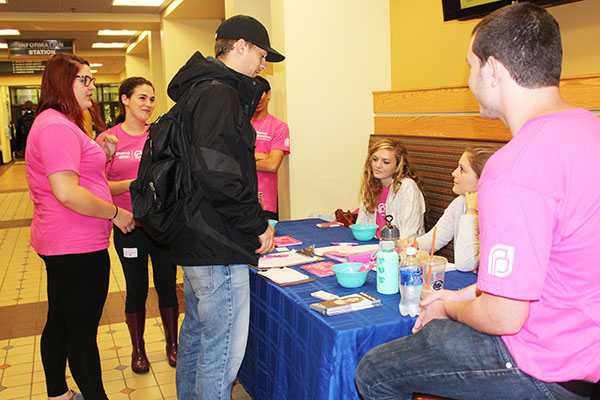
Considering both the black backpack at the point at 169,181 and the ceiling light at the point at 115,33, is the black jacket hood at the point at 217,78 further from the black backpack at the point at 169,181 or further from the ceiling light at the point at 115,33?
the ceiling light at the point at 115,33

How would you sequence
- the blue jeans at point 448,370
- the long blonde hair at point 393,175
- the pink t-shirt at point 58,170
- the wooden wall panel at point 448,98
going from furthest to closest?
the long blonde hair at point 393,175 → the wooden wall panel at point 448,98 → the pink t-shirt at point 58,170 → the blue jeans at point 448,370

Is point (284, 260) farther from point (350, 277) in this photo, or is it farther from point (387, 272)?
point (387, 272)

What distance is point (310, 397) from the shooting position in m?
1.78

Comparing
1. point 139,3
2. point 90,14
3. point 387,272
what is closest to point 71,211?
point 387,272

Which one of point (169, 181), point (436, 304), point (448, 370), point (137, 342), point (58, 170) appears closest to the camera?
point (448, 370)

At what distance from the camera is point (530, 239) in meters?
1.10

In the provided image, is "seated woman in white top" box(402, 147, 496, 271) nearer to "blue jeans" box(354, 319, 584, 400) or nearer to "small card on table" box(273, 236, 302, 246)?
"small card on table" box(273, 236, 302, 246)

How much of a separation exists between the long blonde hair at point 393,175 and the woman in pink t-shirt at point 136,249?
1.20 m

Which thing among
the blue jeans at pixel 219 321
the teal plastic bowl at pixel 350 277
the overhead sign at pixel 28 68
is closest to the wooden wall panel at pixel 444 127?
the teal plastic bowl at pixel 350 277

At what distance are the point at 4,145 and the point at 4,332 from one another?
61.7 ft

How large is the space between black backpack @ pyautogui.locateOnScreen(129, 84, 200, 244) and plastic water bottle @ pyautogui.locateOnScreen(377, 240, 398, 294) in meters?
0.68

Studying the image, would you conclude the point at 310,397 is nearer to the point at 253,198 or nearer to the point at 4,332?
the point at 253,198

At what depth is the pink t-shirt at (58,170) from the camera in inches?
85.0

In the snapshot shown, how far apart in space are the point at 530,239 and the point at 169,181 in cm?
120
